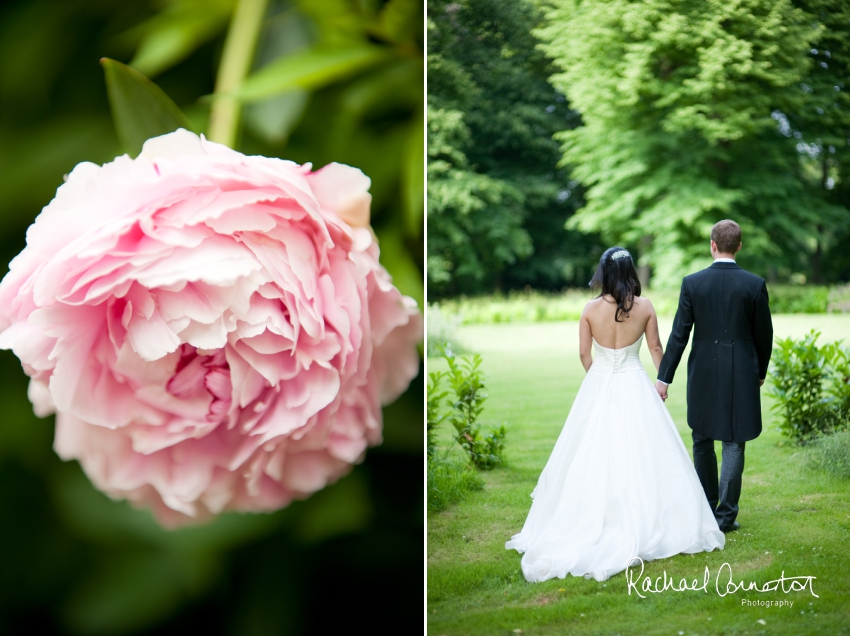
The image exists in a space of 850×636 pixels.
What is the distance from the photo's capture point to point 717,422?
1.73m

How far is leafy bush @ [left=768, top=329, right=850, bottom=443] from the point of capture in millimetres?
1722

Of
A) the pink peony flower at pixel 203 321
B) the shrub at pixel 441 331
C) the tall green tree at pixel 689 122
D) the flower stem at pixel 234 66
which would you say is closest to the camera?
the pink peony flower at pixel 203 321

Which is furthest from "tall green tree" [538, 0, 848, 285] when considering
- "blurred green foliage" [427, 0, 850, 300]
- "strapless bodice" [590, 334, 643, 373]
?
"strapless bodice" [590, 334, 643, 373]

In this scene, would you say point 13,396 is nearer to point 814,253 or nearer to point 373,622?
point 373,622

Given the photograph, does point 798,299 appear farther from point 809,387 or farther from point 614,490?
point 614,490

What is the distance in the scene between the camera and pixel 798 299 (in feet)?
5.63

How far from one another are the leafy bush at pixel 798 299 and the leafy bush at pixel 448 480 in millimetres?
921

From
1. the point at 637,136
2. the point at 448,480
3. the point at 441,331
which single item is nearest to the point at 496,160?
the point at 637,136

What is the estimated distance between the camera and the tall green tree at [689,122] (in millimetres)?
1689

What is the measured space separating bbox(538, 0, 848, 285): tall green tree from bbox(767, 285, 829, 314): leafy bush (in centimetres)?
6

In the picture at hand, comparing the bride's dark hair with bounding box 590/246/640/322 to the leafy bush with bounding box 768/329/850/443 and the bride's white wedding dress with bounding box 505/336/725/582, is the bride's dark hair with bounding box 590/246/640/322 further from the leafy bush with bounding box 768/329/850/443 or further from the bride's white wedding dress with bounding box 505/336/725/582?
the leafy bush with bounding box 768/329/850/443

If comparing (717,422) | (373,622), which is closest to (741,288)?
(717,422)

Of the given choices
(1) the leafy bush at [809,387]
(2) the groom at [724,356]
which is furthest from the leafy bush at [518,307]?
(1) the leafy bush at [809,387]

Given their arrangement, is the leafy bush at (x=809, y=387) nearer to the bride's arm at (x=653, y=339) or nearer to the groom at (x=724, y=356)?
the groom at (x=724, y=356)
